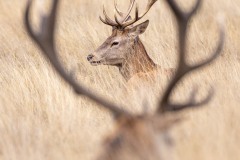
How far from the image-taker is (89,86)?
7.88m

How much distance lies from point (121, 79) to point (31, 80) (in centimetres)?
82

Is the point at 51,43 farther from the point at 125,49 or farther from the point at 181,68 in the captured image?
the point at 125,49

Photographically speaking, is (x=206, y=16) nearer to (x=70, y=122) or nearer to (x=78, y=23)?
(x=78, y=23)

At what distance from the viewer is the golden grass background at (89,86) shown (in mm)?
5273

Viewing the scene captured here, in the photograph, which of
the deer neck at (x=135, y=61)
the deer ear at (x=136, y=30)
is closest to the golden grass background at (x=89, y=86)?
the deer neck at (x=135, y=61)

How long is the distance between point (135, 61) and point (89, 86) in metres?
0.68

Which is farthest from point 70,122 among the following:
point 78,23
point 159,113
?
point 78,23

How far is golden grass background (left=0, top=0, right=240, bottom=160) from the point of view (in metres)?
5.27

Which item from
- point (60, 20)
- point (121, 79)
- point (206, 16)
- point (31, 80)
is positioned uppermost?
point (31, 80)

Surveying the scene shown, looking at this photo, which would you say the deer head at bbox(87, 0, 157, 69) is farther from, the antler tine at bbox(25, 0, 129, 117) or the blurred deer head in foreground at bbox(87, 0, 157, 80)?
the antler tine at bbox(25, 0, 129, 117)

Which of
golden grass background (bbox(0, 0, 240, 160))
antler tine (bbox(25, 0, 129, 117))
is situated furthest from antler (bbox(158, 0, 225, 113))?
antler tine (bbox(25, 0, 129, 117))

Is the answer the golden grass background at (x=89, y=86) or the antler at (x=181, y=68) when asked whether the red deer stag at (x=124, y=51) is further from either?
the antler at (x=181, y=68)

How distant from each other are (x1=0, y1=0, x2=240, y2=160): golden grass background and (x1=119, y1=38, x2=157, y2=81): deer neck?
0.10 metres

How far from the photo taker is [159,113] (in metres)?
4.77
